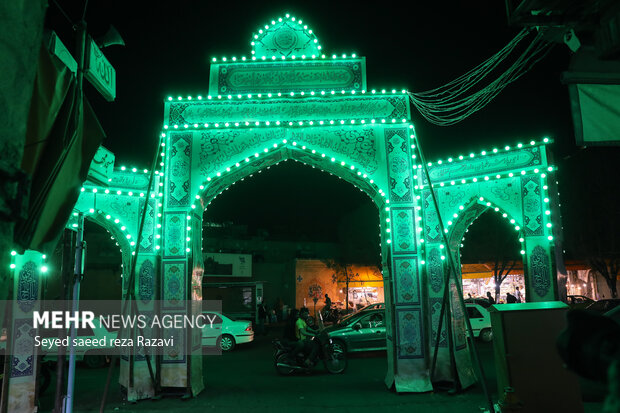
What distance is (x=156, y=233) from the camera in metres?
9.30

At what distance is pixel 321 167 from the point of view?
1014 cm

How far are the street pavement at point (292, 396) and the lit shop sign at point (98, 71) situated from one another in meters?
5.56

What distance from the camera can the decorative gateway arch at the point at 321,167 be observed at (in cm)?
880

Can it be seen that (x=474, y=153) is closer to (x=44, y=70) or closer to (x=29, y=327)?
(x=44, y=70)

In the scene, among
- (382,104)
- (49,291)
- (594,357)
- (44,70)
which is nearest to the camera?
(594,357)

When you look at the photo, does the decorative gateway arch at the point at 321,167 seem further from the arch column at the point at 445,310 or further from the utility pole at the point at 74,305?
the utility pole at the point at 74,305

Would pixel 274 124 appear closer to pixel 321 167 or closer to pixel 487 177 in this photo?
pixel 321 167

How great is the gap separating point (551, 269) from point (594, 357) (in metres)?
7.12

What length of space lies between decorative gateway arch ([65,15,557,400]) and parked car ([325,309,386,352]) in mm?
4440

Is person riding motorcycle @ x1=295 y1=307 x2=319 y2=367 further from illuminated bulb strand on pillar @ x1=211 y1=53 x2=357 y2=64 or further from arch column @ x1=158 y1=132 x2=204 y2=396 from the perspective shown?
illuminated bulb strand on pillar @ x1=211 y1=53 x2=357 y2=64

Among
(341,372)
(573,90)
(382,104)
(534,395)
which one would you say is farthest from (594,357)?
(341,372)

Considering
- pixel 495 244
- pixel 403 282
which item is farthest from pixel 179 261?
pixel 495 244

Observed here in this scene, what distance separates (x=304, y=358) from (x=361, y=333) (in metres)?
3.14

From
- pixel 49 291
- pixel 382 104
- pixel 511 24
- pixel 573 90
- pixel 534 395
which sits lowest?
pixel 534 395
